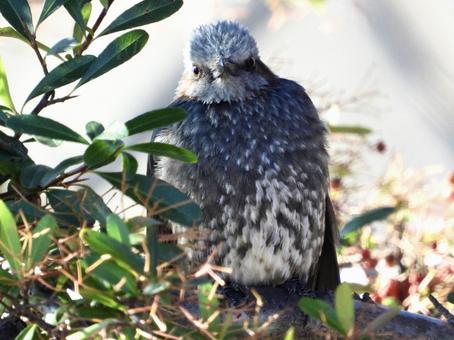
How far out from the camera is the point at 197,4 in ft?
14.6

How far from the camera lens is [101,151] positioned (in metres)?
1.68

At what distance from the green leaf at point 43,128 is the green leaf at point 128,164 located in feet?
0.23

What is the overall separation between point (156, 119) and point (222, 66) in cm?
117

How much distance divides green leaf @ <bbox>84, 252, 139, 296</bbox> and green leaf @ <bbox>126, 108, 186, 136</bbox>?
33 centimetres

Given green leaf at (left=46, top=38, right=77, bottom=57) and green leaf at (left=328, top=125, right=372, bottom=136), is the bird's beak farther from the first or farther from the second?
green leaf at (left=46, top=38, right=77, bottom=57)

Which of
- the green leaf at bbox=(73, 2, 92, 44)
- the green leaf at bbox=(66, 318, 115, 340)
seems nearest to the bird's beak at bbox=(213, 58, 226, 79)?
the green leaf at bbox=(73, 2, 92, 44)

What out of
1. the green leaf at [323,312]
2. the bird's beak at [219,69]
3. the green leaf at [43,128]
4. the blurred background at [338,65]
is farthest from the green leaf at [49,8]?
the blurred background at [338,65]

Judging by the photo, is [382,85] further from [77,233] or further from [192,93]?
[77,233]

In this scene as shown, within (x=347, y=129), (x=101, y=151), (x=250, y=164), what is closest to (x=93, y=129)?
(x=101, y=151)

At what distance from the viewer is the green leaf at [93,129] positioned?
5.60 feet

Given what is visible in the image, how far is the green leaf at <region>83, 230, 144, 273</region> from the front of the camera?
150 cm

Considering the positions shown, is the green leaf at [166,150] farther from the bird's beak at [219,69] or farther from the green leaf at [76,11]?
the bird's beak at [219,69]

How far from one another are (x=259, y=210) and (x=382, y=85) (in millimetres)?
2341

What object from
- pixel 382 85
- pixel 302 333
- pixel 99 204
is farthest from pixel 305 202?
pixel 382 85
